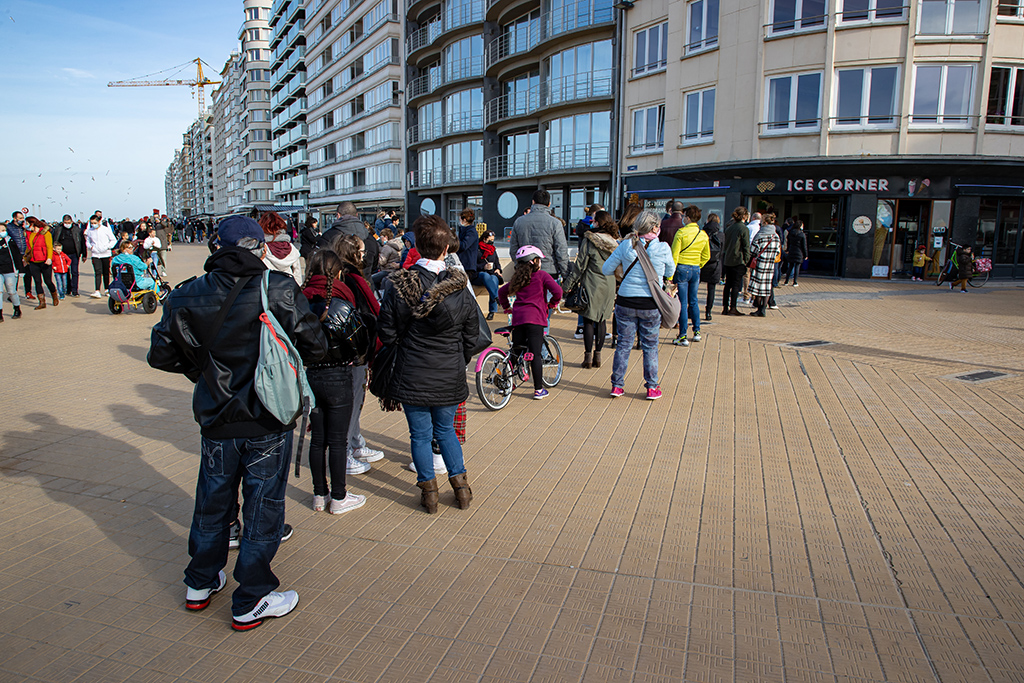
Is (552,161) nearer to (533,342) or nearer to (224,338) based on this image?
(533,342)

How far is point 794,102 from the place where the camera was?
21078 millimetres

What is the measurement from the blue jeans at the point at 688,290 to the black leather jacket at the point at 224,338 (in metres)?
7.36

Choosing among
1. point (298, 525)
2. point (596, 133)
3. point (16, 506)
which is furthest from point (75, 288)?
point (596, 133)

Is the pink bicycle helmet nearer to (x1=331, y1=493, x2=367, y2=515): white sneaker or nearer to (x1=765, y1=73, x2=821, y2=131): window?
(x1=331, y1=493, x2=367, y2=515): white sneaker

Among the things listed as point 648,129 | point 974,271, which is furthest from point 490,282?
point 648,129

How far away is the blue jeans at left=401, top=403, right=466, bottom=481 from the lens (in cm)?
401

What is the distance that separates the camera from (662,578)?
11.2ft

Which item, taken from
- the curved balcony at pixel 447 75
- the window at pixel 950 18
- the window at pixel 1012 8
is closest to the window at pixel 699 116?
the window at pixel 950 18

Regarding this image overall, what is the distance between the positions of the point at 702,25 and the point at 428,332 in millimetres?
23237

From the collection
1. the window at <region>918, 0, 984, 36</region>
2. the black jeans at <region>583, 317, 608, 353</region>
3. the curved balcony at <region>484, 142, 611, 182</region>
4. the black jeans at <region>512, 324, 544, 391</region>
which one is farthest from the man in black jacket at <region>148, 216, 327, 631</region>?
the curved balcony at <region>484, 142, 611, 182</region>

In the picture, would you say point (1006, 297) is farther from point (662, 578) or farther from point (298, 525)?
point (298, 525)

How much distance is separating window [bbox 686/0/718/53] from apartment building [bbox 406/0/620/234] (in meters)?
4.47

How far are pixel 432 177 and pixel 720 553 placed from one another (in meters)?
40.7

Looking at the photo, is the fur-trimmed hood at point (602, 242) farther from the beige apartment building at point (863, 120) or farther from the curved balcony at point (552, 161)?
the curved balcony at point (552, 161)
